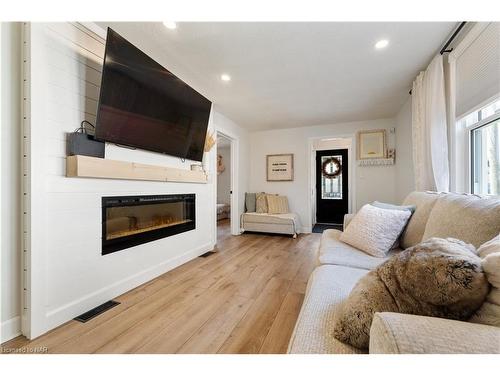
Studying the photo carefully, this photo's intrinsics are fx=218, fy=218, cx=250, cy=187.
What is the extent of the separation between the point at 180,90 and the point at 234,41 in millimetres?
750

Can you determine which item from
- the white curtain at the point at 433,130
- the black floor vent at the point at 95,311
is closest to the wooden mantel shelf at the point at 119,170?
the black floor vent at the point at 95,311

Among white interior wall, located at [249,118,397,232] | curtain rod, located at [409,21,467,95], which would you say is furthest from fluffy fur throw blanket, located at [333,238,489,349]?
white interior wall, located at [249,118,397,232]

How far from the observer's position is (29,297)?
133cm

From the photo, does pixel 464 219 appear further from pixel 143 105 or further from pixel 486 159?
pixel 143 105

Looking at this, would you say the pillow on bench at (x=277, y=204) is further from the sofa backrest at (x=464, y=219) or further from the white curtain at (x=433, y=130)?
the sofa backrest at (x=464, y=219)

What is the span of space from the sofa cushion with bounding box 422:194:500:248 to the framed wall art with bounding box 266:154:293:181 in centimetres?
343

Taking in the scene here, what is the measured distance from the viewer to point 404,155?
344 cm

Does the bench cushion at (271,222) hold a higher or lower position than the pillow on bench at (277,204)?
lower

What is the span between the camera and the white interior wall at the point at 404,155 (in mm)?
3155

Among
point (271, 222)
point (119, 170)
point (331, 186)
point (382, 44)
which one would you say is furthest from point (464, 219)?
point (331, 186)

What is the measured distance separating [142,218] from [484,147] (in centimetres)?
319

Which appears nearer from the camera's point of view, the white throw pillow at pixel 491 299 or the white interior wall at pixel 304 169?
the white throw pillow at pixel 491 299

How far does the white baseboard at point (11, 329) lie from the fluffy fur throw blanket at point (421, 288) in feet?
6.07
